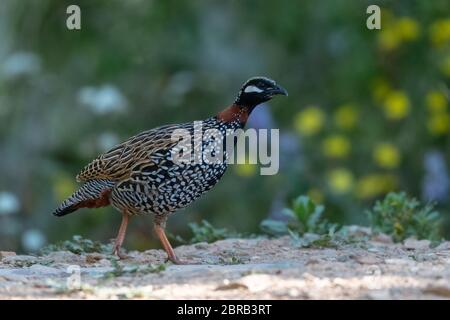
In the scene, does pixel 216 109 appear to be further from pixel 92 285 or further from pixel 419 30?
pixel 92 285

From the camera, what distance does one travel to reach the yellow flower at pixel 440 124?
46.6 feet

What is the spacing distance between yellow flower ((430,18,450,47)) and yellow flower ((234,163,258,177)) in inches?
116

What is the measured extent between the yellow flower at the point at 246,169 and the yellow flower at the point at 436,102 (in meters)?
2.37

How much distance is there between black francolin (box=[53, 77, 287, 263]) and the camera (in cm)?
793

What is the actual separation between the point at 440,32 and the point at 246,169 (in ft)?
10.3

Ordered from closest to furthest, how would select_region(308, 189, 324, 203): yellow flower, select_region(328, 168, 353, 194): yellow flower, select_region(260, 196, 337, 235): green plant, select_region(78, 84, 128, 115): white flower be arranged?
select_region(260, 196, 337, 235): green plant < select_region(308, 189, 324, 203): yellow flower < select_region(328, 168, 353, 194): yellow flower < select_region(78, 84, 128, 115): white flower

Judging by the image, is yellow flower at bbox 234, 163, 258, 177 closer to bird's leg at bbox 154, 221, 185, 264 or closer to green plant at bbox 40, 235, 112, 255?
green plant at bbox 40, 235, 112, 255

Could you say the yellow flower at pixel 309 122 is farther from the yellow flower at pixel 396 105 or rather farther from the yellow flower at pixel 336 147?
the yellow flower at pixel 396 105

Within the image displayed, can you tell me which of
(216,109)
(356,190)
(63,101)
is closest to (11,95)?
(63,101)

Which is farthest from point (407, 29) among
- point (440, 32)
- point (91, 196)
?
point (91, 196)

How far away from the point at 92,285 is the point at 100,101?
858 centimetres

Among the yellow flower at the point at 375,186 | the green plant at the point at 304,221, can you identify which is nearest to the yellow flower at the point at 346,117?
the yellow flower at the point at 375,186

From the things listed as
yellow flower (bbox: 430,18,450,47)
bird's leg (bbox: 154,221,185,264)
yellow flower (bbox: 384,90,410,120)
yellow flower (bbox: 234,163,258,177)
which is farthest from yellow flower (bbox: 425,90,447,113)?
bird's leg (bbox: 154,221,185,264)

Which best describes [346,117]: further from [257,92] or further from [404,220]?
[257,92]
